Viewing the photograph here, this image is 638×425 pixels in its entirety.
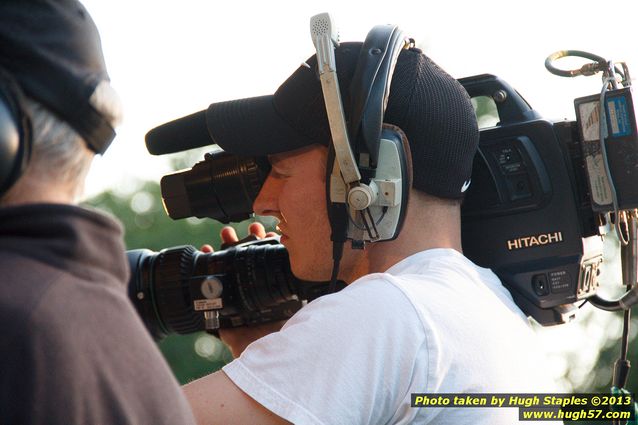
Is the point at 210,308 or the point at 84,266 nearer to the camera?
the point at 84,266

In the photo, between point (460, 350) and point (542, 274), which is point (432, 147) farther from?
point (460, 350)

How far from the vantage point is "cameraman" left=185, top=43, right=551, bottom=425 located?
6.34ft

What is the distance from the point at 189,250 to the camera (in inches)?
122

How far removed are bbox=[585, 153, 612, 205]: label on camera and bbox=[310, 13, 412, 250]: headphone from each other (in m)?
0.46

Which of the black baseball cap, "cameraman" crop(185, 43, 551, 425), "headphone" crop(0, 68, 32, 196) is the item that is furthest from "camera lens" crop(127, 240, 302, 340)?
"headphone" crop(0, 68, 32, 196)

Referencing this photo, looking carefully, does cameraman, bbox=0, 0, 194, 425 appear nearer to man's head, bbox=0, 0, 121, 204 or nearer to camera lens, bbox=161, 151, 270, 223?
man's head, bbox=0, 0, 121, 204

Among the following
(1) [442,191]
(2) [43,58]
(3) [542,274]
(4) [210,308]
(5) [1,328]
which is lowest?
(4) [210,308]

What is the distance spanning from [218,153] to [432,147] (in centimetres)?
69

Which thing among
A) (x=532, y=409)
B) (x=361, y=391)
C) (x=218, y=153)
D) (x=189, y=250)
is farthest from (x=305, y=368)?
(x=189, y=250)

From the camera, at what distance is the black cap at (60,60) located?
1340 mm

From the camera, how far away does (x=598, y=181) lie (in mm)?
2445

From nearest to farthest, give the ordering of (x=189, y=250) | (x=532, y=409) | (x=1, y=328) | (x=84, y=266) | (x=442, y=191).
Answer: (x=1, y=328)
(x=84, y=266)
(x=532, y=409)
(x=442, y=191)
(x=189, y=250)

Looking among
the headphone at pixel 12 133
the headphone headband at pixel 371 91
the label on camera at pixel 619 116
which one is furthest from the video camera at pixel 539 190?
the headphone at pixel 12 133

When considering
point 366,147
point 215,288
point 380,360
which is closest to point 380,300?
point 380,360
